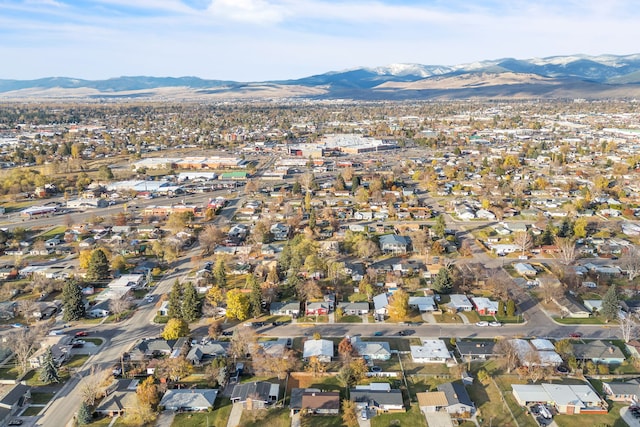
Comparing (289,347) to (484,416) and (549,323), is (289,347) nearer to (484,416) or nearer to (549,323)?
(484,416)

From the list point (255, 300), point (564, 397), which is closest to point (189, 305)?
point (255, 300)

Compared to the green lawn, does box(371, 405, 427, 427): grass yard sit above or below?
above

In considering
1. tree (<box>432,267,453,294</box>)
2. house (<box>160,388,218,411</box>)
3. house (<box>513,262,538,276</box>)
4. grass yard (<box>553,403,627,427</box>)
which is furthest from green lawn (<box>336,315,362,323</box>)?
house (<box>513,262,538,276</box>)

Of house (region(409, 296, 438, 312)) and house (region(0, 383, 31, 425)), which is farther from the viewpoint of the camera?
house (region(409, 296, 438, 312))

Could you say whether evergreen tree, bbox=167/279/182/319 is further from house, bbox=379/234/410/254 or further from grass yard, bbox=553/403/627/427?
grass yard, bbox=553/403/627/427

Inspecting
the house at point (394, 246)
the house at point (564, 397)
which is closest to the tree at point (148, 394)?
the house at point (564, 397)
